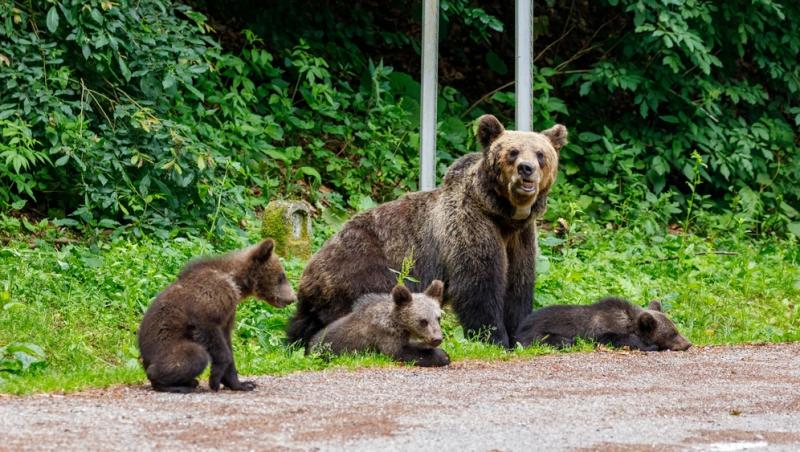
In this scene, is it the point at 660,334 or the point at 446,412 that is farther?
the point at 660,334

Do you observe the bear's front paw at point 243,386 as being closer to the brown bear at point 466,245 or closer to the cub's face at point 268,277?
the cub's face at point 268,277

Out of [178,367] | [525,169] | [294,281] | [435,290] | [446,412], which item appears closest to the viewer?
[446,412]

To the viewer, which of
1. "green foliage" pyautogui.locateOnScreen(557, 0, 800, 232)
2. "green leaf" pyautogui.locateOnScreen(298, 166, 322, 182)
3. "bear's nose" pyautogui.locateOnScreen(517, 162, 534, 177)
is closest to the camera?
"bear's nose" pyautogui.locateOnScreen(517, 162, 534, 177)

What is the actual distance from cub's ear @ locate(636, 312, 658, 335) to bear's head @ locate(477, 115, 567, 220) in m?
1.16

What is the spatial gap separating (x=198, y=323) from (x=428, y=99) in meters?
6.06

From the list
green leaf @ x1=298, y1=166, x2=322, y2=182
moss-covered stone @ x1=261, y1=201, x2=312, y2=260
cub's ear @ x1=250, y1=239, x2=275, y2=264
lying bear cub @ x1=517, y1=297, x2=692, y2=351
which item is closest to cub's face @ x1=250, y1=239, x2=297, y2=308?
cub's ear @ x1=250, y1=239, x2=275, y2=264

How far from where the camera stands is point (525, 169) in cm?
1000

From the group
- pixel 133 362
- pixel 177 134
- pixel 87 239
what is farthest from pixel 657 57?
pixel 133 362

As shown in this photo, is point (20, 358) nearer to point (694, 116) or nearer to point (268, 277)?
point (268, 277)

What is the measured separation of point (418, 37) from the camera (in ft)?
62.5

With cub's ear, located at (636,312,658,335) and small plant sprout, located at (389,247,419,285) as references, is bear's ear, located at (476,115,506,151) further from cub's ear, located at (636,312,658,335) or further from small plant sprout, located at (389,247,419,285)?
cub's ear, located at (636,312,658,335)

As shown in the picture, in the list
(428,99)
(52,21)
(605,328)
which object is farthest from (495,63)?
(605,328)

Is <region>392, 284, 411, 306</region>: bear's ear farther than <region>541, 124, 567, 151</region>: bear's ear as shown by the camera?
No

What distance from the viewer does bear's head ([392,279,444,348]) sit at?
8.98 meters
